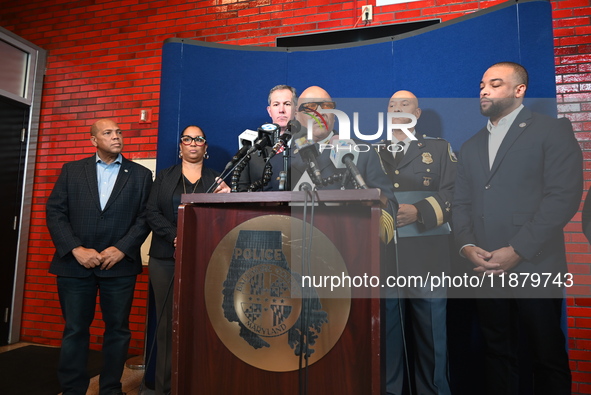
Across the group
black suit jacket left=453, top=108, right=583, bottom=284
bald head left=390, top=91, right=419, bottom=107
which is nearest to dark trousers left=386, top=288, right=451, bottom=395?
black suit jacket left=453, top=108, right=583, bottom=284

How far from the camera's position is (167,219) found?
2230mm

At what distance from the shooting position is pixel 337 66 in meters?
2.59

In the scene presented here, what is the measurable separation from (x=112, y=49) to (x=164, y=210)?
2.24m

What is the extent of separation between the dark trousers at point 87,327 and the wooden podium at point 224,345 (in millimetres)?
1204

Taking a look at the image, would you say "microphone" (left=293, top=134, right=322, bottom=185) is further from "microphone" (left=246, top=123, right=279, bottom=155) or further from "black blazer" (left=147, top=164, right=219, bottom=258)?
"black blazer" (left=147, top=164, right=219, bottom=258)

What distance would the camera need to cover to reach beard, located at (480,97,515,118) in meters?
1.98

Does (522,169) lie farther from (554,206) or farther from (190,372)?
(190,372)

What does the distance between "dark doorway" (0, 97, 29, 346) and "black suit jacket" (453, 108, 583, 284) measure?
12.5ft

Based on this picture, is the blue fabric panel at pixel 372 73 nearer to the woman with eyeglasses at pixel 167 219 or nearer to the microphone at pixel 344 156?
the woman with eyeglasses at pixel 167 219

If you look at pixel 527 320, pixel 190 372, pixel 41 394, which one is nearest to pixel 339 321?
pixel 190 372

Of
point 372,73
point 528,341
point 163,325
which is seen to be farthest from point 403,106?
point 163,325

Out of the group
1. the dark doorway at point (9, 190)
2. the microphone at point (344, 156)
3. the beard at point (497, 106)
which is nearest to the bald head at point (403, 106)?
the beard at point (497, 106)

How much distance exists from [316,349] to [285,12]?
290 cm

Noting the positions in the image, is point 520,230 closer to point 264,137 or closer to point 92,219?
point 264,137
